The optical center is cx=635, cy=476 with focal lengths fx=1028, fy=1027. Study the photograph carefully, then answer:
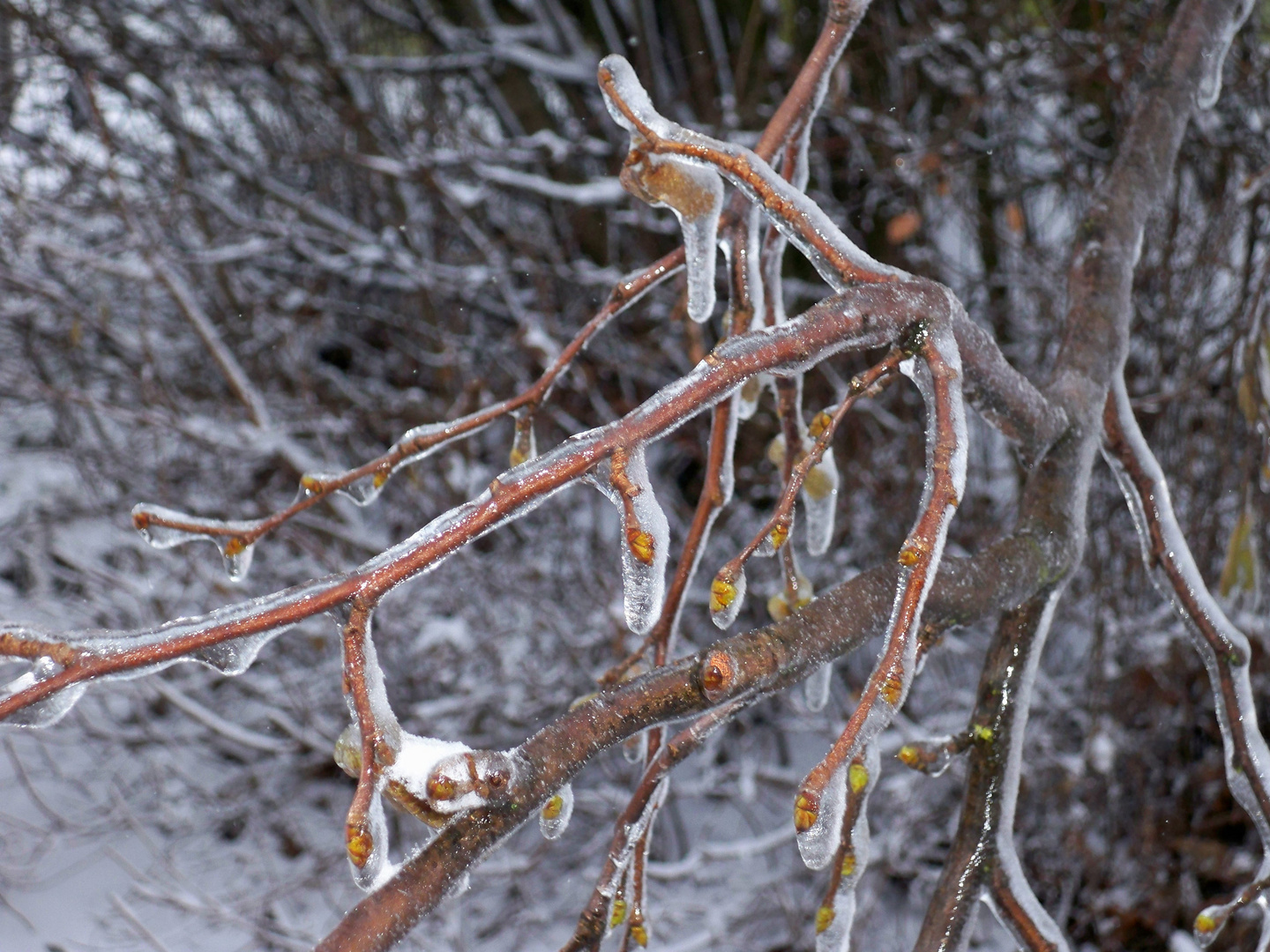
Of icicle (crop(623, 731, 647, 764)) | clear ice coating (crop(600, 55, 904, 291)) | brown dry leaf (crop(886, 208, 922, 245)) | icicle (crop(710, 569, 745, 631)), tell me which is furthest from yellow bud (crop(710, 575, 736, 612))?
brown dry leaf (crop(886, 208, 922, 245))

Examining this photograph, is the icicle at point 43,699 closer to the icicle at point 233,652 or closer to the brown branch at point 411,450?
the icicle at point 233,652

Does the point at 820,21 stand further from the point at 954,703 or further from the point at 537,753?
the point at 537,753

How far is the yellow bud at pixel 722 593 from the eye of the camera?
596 mm

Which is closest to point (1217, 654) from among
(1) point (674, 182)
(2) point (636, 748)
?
(2) point (636, 748)

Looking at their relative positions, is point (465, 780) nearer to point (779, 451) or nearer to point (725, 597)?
point (725, 597)

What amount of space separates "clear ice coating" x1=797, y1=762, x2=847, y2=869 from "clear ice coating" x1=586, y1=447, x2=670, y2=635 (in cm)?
14

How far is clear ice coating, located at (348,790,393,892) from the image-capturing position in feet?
1.71

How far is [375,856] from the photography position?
0.53m

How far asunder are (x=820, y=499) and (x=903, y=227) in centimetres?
209

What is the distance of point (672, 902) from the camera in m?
3.12

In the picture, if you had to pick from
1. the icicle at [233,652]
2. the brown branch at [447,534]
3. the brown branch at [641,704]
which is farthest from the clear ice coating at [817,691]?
the icicle at [233,652]

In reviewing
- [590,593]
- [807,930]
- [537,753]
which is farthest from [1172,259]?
[537,753]

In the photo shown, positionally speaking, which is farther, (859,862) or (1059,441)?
(1059,441)

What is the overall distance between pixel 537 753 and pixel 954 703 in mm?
2871
